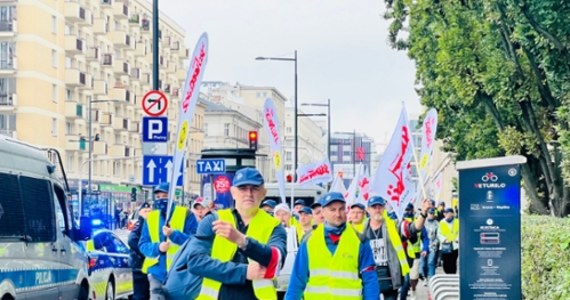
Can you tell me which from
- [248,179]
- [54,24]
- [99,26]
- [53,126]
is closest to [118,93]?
[99,26]

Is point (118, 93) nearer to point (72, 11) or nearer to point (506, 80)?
point (72, 11)

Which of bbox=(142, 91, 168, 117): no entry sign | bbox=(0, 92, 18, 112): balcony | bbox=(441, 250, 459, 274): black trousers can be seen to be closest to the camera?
bbox=(142, 91, 168, 117): no entry sign

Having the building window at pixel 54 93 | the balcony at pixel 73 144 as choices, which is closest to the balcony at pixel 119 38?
the balcony at pixel 73 144

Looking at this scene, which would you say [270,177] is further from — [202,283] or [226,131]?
[202,283]

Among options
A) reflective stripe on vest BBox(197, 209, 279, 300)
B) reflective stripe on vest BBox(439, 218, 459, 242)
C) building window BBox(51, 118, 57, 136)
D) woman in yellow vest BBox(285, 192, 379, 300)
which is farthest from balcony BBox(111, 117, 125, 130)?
reflective stripe on vest BBox(197, 209, 279, 300)

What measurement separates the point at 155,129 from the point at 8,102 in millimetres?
53513

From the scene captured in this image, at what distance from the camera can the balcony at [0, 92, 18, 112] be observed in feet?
229

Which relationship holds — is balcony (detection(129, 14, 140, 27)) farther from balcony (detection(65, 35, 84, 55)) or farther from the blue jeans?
the blue jeans

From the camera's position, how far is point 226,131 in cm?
12412

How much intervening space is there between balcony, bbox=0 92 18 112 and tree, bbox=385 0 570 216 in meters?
44.5

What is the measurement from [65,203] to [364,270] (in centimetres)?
626

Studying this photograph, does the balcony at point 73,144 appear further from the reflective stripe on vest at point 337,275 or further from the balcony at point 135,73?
the reflective stripe on vest at point 337,275

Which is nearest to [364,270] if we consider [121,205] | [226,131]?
[121,205]

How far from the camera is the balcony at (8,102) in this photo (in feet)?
229
